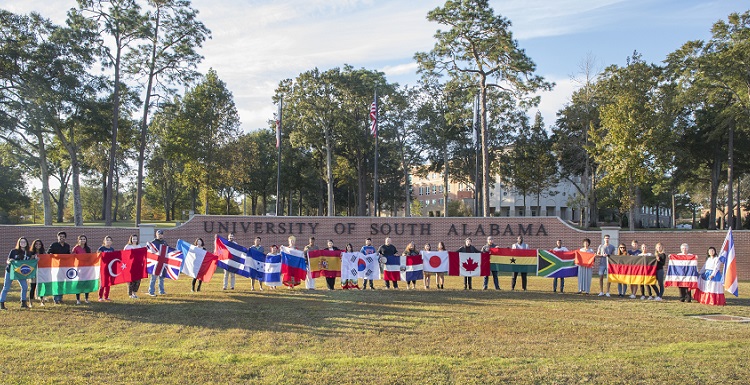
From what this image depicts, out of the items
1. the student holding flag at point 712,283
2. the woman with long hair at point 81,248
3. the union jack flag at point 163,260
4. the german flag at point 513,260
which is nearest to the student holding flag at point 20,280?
the woman with long hair at point 81,248

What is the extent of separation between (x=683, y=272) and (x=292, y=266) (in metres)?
11.6

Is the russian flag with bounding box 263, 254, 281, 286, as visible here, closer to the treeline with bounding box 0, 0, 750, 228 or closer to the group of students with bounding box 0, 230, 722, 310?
the group of students with bounding box 0, 230, 722, 310

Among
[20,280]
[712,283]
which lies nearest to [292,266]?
[20,280]

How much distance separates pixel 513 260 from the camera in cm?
1852

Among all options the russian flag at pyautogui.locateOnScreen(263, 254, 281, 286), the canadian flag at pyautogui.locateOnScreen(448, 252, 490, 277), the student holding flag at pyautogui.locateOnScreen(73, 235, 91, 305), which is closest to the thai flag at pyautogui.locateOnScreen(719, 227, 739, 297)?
the canadian flag at pyautogui.locateOnScreen(448, 252, 490, 277)

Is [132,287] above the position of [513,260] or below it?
below

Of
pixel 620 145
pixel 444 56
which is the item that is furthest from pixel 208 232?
pixel 620 145

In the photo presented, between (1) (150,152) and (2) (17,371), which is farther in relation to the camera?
(1) (150,152)

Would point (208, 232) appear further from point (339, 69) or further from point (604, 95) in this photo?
point (604, 95)

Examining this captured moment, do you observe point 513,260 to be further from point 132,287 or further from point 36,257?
point 36,257

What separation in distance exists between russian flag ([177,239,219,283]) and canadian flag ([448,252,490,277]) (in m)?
7.55

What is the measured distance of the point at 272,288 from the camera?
17.5 metres

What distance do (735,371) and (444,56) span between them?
93.0ft

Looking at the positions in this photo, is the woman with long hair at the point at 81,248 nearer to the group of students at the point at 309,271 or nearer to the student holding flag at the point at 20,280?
the group of students at the point at 309,271
